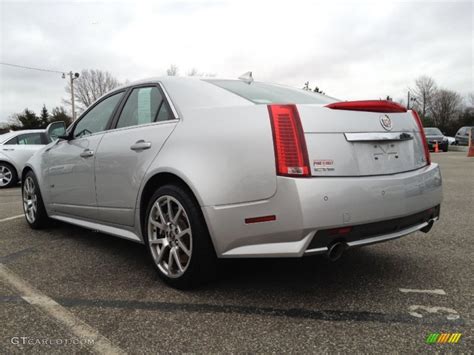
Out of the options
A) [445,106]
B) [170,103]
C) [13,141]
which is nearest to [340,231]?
[170,103]

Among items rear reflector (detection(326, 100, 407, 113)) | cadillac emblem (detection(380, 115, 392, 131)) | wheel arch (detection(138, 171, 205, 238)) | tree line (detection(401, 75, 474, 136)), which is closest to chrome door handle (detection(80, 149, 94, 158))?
wheel arch (detection(138, 171, 205, 238))

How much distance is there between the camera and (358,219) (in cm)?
238

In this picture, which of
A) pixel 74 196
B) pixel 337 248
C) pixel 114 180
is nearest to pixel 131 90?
pixel 114 180

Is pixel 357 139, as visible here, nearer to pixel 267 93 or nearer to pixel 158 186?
pixel 267 93

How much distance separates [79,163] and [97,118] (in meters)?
0.46

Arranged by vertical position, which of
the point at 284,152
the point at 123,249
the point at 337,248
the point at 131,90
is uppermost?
the point at 131,90

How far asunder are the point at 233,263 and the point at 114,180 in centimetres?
115

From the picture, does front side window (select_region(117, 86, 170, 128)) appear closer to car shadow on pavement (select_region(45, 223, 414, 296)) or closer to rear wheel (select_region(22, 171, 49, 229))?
car shadow on pavement (select_region(45, 223, 414, 296))

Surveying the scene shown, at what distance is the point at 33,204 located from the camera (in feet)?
16.3

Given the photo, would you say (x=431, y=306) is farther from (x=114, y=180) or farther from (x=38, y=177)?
(x=38, y=177)

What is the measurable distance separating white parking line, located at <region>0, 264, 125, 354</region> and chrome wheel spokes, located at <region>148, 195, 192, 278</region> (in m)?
0.68

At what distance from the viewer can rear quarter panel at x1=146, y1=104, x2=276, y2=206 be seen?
2406 millimetres

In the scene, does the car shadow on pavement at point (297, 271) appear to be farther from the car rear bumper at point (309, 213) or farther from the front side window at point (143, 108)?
the front side window at point (143, 108)

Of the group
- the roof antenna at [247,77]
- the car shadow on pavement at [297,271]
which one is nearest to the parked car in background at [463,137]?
the car shadow on pavement at [297,271]
